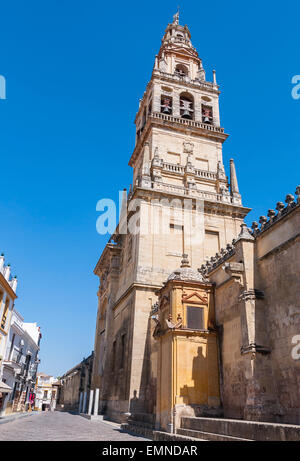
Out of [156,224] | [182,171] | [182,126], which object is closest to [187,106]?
[182,126]

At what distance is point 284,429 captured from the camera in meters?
6.33

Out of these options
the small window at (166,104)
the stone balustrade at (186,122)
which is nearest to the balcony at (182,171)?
the stone balustrade at (186,122)

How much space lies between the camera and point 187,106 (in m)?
30.0

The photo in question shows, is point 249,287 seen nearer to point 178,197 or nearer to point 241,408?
point 241,408

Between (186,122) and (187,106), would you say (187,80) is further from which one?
(186,122)

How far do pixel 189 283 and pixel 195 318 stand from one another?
126 centimetres

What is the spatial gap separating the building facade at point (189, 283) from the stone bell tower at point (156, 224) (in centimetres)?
8

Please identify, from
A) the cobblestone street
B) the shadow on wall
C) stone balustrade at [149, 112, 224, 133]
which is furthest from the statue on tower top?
the cobblestone street

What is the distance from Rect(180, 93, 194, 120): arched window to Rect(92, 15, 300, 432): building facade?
97mm

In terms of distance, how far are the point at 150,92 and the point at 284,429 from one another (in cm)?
2938

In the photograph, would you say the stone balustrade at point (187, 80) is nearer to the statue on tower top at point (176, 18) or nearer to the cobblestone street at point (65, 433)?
the statue on tower top at point (176, 18)

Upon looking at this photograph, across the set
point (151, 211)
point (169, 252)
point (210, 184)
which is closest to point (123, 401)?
point (169, 252)

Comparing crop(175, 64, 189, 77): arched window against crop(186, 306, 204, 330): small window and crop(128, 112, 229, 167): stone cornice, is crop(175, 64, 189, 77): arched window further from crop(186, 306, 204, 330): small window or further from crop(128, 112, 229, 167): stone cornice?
crop(186, 306, 204, 330): small window

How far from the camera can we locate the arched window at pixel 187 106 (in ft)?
97.3
